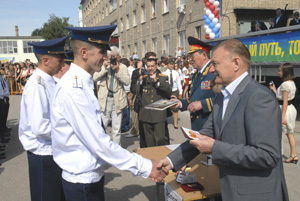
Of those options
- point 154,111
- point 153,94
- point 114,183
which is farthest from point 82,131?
point 153,94

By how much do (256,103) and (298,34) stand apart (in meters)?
6.71

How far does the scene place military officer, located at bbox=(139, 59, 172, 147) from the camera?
503cm

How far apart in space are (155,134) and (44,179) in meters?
2.79

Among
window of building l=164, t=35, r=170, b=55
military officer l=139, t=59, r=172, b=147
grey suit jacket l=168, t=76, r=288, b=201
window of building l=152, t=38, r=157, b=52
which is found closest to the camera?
grey suit jacket l=168, t=76, r=288, b=201

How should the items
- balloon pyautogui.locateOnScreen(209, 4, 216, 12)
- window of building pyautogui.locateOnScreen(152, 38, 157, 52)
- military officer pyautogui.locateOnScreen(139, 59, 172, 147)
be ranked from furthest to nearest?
window of building pyautogui.locateOnScreen(152, 38, 157, 52)
balloon pyautogui.locateOnScreen(209, 4, 216, 12)
military officer pyautogui.locateOnScreen(139, 59, 172, 147)

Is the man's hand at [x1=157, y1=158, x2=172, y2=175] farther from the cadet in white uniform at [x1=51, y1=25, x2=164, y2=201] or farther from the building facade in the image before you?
the building facade

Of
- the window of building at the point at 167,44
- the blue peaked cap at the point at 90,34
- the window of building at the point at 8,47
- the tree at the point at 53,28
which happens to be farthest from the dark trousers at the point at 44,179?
the window of building at the point at 8,47

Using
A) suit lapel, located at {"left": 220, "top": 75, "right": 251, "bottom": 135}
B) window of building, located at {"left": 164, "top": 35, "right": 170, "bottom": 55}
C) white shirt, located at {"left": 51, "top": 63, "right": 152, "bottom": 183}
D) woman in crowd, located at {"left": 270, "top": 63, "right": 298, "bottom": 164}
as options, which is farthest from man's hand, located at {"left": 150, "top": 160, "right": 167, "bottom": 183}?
window of building, located at {"left": 164, "top": 35, "right": 170, "bottom": 55}

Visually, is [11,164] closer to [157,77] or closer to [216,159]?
[157,77]

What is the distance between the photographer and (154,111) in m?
5.04

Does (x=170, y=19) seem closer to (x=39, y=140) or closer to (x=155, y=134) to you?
(x=155, y=134)

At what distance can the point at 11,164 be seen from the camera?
5.73 m

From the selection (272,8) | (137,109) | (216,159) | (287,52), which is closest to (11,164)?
(137,109)

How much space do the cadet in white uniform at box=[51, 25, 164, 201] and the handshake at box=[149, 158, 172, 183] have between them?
174mm
